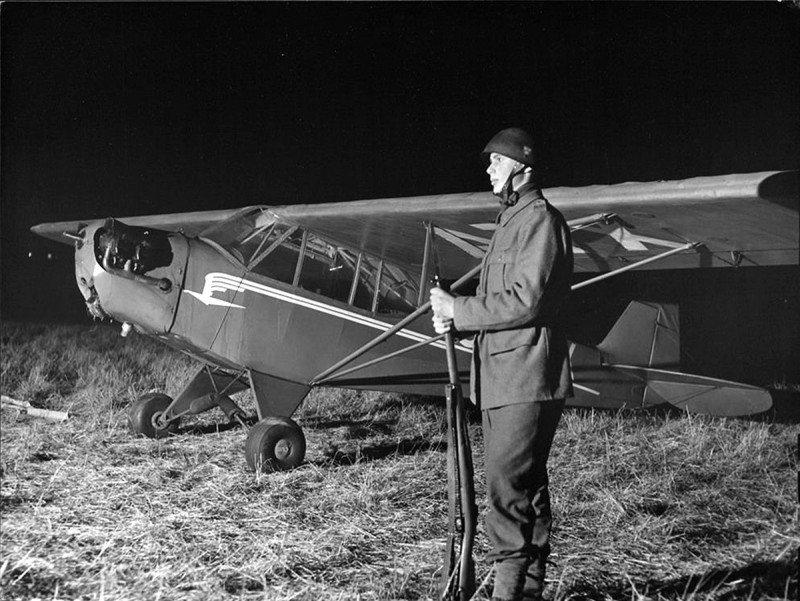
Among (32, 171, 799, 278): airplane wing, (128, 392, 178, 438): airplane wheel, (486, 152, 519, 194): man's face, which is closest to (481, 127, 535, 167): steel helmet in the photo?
(486, 152, 519, 194): man's face

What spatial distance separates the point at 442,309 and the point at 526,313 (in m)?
0.34

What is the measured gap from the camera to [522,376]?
241cm

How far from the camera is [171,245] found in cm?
539

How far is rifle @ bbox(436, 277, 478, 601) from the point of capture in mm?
2408

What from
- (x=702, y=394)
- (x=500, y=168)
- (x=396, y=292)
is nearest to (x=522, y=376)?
(x=500, y=168)

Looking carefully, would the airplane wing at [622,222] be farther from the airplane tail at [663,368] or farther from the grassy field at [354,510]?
the grassy field at [354,510]

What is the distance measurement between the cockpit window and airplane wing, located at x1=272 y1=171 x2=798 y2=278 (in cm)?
15

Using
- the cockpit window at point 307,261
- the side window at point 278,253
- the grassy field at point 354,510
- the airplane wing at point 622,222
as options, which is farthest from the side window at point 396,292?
the grassy field at point 354,510

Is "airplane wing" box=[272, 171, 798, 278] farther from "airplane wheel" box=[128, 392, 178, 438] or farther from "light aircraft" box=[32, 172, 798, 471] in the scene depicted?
"airplane wheel" box=[128, 392, 178, 438]

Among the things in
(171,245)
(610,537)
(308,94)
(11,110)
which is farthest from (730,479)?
(308,94)

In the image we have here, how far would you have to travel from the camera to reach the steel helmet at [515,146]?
2580 millimetres

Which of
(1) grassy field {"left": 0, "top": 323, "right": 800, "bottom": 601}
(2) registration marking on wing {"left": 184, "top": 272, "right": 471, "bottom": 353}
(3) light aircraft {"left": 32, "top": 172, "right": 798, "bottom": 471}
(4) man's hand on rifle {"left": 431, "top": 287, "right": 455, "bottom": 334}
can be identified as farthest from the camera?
(2) registration marking on wing {"left": 184, "top": 272, "right": 471, "bottom": 353}

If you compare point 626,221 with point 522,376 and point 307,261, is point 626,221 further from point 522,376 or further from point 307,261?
point 307,261

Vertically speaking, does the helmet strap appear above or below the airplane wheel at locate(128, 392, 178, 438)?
above
